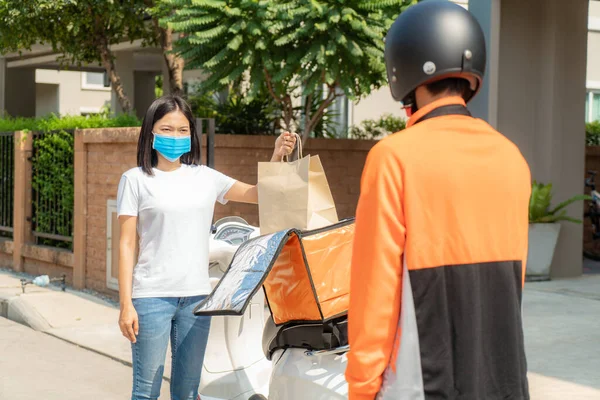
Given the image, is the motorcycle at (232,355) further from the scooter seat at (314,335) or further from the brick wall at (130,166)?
the brick wall at (130,166)

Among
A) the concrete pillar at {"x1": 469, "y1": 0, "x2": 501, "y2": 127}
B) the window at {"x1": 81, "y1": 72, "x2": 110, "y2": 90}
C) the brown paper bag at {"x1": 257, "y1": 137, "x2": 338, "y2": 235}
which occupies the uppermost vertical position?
the window at {"x1": 81, "y1": 72, "x2": 110, "y2": 90}

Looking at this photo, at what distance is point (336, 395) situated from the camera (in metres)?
3.43

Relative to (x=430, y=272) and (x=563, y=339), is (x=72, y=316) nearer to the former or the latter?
(x=563, y=339)

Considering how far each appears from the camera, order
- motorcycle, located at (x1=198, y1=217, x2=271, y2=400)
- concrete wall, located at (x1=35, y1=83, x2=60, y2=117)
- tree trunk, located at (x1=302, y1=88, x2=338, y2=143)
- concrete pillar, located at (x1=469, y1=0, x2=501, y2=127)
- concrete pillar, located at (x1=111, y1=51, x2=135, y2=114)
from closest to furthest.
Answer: motorcycle, located at (x1=198, y1=217, x2=271, y2=400)
concrete pillar, located at (x1=469, y1=0, x2=501, y2=127)
tree trunk, located at (x1=302, y1=88, x2=338, y2=143)
concrete pillar, located at (x1=111, y1=51, x2=135, y2=114)
concrete wall, located at (x1=35, y1=83, x2=60, y2=117)

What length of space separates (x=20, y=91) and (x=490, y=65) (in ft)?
64.7

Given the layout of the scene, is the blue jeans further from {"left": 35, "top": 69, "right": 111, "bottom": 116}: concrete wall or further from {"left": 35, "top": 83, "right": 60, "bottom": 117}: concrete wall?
{"left": 35, "top": 83, "right": 60, "bottom": 117}: concrete wall

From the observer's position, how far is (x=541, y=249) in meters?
11.0

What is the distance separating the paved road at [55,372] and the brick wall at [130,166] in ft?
7.72

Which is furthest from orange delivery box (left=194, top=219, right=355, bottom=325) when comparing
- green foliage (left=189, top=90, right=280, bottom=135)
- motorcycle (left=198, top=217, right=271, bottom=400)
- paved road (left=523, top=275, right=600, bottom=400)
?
green foliage (left=189, top=90, right=280, bottom=135)

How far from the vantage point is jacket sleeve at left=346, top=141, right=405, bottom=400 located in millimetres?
2248

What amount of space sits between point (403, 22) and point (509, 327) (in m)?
0.84

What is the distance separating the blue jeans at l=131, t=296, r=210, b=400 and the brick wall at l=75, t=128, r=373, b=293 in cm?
575

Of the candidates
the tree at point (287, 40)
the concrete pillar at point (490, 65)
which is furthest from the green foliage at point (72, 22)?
the concrete pillar at point (490, 65)

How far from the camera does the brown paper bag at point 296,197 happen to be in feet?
11.4
